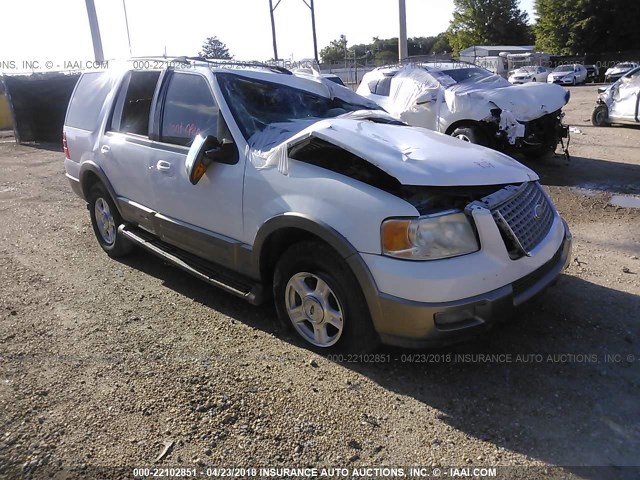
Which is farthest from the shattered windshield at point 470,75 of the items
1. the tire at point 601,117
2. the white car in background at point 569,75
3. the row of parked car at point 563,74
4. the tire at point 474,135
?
the white car in background at point 569,75

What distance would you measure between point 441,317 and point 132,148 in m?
3.07

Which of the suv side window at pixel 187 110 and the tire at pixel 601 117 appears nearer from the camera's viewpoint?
the suv side window at pixel 187 110

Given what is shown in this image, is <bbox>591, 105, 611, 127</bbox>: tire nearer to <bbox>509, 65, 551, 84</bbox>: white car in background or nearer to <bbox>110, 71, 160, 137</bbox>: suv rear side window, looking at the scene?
<bbox>110, 71, 160, 137</bbox>: suv rear side window

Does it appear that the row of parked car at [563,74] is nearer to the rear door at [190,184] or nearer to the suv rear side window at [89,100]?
the suv rear side window at [89,100]

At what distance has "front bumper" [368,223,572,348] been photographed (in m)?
2.84

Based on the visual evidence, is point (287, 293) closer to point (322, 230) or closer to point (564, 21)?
point (322, 230)

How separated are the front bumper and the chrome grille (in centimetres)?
26

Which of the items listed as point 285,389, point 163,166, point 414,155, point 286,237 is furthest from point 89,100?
point 285,389

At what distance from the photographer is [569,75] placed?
37594 mm

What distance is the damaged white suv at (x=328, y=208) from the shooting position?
9.43 ft

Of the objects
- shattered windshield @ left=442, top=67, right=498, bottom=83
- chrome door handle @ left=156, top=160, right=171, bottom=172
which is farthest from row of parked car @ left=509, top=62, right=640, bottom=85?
chrome door handle @ left=156, top=160, right=171, bottom=172

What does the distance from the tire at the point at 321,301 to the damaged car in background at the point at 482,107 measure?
592 centimetres

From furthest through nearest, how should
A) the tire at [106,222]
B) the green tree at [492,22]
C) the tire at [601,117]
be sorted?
the green tree at [492,22] → the tire at [601,117] → the tire at [106,222]

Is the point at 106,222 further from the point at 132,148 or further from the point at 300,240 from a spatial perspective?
the point at 300,240
